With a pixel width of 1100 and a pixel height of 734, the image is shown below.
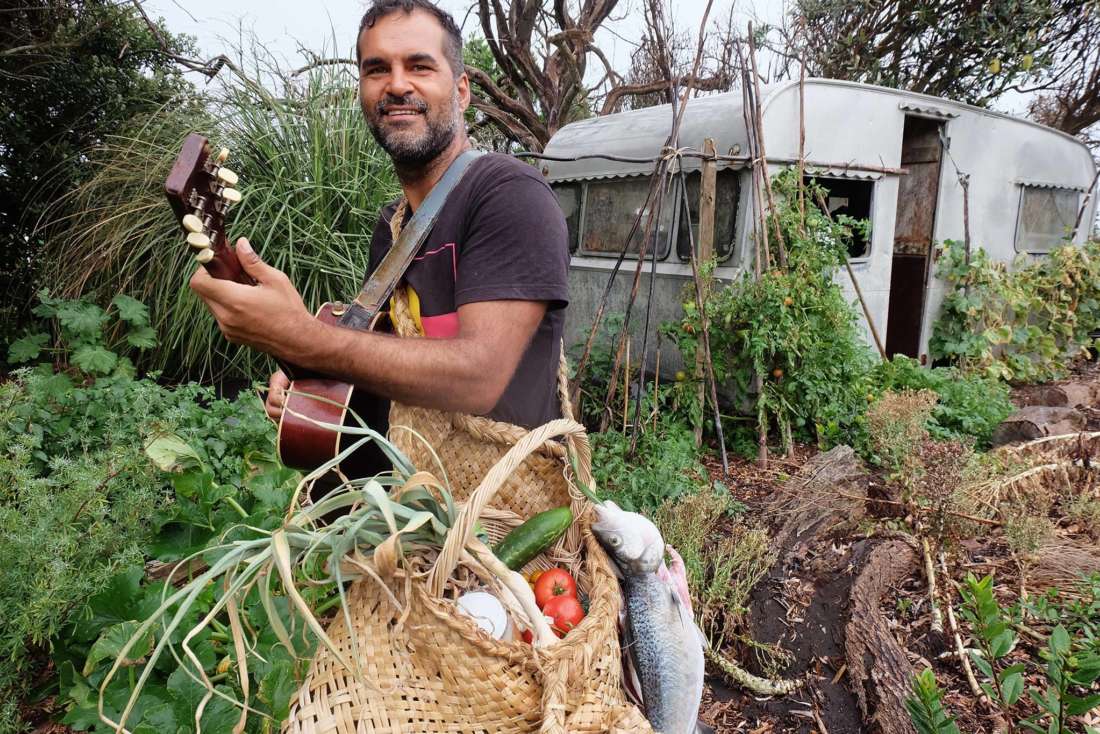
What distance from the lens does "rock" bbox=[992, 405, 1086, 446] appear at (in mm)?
5016

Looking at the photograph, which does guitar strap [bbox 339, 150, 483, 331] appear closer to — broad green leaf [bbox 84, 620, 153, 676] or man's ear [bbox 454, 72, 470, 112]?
man's ear [bbox 454, 72, 470, 112]

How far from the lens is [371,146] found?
5.32 m

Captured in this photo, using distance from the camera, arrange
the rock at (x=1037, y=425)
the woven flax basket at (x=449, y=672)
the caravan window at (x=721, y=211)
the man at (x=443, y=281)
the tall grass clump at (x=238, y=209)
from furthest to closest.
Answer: the caravan window at (x=721, y=211)
the rock at (x=1037, y=425)
the tall grass clump at (x=238, y=209)
the man at (x=443, y=281)
the woven flax basket at (x=449, y=672)

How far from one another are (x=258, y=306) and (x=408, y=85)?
2.49 ft

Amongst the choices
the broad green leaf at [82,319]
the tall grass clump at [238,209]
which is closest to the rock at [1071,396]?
the tall grass clump at [238,209]

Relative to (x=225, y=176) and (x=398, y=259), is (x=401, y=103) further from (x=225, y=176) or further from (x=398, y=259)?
(x=225, y=176)

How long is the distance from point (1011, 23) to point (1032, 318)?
17.7ft

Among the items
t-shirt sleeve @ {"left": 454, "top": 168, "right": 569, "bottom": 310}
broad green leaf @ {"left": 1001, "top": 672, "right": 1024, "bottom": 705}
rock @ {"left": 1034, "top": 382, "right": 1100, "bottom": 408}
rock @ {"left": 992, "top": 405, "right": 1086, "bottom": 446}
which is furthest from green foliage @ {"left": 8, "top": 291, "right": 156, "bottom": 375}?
rock @ {"left": 1034, "top": 382, "right": 1100, "bottom": 408}

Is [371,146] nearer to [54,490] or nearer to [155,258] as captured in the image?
[155,258]

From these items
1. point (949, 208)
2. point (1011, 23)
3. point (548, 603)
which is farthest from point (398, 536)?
point (1011, 23)

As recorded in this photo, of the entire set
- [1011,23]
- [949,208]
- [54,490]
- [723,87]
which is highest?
[1011,23]

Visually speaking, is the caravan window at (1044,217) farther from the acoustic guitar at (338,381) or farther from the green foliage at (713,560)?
the acoustic guitar at (338,381)

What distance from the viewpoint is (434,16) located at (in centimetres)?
181

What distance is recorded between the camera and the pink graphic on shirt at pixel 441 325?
65.3 inches
